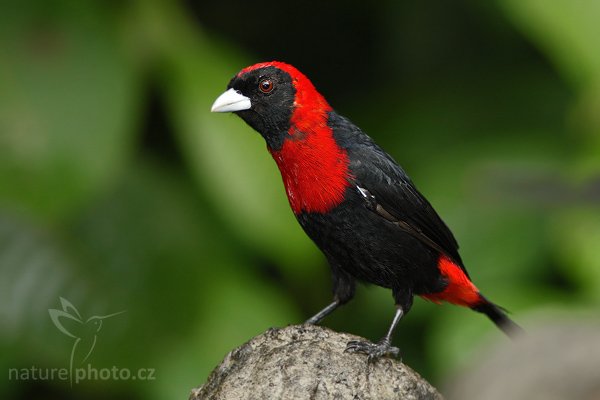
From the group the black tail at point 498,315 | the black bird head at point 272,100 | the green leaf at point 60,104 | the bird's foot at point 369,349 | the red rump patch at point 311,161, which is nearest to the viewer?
the bird's foot at point 369,349

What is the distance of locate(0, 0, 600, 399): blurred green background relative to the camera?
4.89 metres

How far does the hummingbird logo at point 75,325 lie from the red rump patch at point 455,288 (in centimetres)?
188

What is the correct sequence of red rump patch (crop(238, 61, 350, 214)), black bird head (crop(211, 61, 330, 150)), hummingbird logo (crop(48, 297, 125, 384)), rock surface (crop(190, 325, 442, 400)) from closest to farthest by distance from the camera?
rock surface (crop(190, 325, 442, 400)) → red rump patch (crop(238, 61, 350, 214)) → black bird head (crop(211, 61, 330, 150)) → hummingbird logo (crop(48, 297, 125, 384))

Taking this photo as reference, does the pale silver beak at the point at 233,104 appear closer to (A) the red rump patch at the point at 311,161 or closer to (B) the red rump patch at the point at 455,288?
(A) the red rump patch at the point at 311,161

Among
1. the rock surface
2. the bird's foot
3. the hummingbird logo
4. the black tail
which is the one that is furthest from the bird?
the hummingbird logo

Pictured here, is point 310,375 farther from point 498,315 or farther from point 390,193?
point 498,315

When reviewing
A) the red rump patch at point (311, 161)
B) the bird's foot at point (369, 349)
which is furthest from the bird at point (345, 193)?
the bird's foot at point (369, 349)

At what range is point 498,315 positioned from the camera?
4.19m

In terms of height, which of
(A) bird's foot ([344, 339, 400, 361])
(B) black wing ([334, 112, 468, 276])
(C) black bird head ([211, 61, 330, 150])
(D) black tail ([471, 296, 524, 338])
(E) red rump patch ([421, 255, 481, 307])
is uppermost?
(C) black bird head ([211, 61, 330, 150])

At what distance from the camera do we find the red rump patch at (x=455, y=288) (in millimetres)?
3920

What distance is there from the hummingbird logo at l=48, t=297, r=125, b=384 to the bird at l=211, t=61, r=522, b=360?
1.70 m

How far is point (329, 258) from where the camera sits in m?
3.84

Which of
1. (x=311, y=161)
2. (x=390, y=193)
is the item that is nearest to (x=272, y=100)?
(x=311, y=161)

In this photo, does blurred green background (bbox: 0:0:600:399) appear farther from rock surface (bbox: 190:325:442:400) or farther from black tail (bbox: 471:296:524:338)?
rock surface (bbox: 190:325:442:400)
